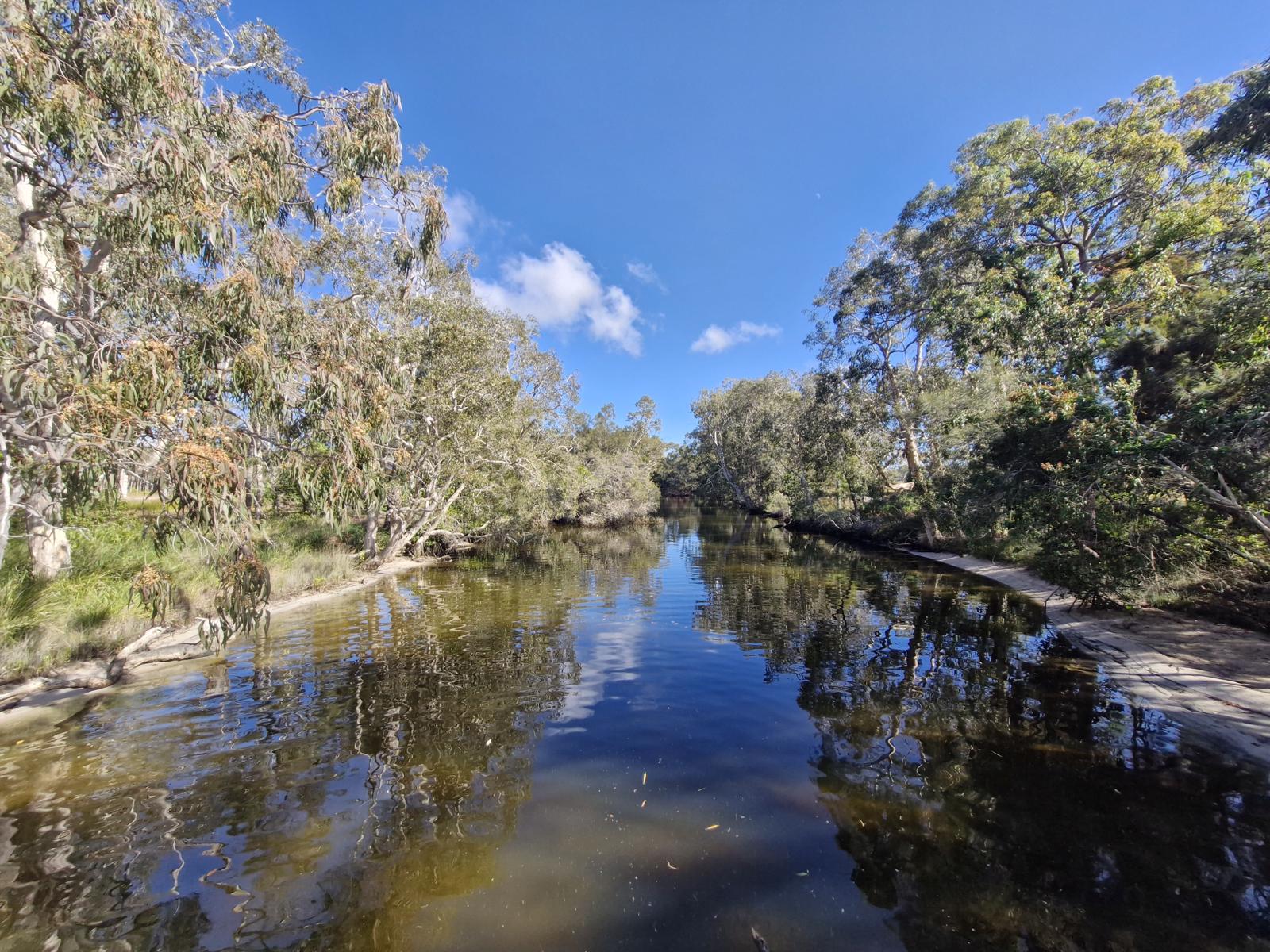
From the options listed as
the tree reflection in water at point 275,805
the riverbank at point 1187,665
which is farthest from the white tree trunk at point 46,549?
the riverbank at point 1187,665

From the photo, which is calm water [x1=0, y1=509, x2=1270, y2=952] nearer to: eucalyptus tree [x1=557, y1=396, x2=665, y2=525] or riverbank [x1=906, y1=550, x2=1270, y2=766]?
riverbank [x1=906, y1=550, x2=1270, y2=766]

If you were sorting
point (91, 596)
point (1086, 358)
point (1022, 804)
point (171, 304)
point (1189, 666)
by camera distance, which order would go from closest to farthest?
1. point (1022, 804)
2. point (171, 304)
3. point (1189, 666)
4. point (91, 596)
5. point (1086, 358)

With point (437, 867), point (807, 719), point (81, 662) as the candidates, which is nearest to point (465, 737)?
point (437, 867)

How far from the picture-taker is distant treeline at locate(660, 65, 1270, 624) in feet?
28.9

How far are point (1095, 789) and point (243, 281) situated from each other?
1021cm

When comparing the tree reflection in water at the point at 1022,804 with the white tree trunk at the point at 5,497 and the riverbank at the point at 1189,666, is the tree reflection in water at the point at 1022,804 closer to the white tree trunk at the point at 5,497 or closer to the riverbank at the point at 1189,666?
the riverbank at the point at 1189,666

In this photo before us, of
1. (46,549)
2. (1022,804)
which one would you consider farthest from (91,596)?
(1022,804)

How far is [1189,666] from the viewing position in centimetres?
800

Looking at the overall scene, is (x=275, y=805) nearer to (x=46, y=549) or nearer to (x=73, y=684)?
(x=73, y=684)

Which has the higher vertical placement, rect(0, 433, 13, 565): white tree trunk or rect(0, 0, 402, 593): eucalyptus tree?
rect(0, 0, 402, 593): eucalyptus tree

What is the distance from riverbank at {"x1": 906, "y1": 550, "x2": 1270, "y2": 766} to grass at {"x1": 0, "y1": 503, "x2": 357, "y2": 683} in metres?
11.9

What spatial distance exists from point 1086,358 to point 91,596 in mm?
19503

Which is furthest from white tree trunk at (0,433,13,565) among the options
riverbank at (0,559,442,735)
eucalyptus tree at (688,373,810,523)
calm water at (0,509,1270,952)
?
eucalyptus tree at (688,373,810,523)

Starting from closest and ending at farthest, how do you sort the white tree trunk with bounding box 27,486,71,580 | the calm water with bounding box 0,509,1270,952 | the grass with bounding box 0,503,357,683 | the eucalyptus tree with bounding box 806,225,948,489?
1. the calm water with bounding box 0,509,1270,952
2. the grass with bounding box 0,503,357,683
3. the white tree trunk with bounding box 27,486,71,580
4. the eucalyptus tree with bounding box 806,225,948,489
